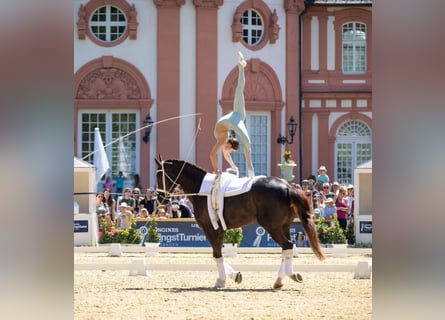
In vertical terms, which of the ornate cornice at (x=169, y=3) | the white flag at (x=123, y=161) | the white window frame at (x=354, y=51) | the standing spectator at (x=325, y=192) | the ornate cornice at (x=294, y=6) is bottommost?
the standing spectator at (x=325, y=192)

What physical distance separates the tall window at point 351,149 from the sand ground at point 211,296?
18416 millimetres

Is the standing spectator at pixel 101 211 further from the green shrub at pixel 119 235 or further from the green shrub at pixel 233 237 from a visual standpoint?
the green shrub at pixel 233 237

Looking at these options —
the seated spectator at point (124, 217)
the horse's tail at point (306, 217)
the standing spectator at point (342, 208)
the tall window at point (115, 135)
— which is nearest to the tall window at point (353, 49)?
the tall window at point (115, 135)

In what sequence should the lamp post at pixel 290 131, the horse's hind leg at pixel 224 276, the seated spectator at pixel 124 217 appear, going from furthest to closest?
the lamp post at pixel 290 131 < the seated spectator at pixel 124 217 < the horse's hind leg at pixel 224 276

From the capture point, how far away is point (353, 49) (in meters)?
34.0

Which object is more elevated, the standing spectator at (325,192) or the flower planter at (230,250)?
the standing spectator at (325,192)

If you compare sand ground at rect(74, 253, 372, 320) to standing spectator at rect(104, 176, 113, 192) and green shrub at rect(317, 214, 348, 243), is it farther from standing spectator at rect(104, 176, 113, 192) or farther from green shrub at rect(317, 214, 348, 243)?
standing spectator at rect(104, 176, 113, 192)

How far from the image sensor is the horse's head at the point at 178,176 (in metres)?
13.2

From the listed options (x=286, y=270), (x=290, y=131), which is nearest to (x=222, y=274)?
(x=286, y=270)

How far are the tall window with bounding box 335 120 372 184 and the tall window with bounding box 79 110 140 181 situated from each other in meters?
6.59

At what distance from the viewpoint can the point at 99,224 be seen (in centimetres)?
2203

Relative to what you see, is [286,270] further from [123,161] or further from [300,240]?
[123,161]
